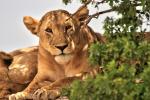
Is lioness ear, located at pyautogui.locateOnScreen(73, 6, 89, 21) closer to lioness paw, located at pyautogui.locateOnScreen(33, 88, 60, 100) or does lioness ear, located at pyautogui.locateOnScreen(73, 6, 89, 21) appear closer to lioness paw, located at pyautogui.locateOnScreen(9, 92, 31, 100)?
lioness paw, located at pyautogui.locateOnScreen(9, 92, 31, 100)

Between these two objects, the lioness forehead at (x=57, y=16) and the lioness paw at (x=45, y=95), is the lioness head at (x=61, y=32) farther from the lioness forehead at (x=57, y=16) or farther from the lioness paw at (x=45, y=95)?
the lioness paw at (x=45, y=95)

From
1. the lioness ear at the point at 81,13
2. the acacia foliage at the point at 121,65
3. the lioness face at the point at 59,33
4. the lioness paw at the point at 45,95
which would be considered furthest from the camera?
the lioness ear at the point at 81,13

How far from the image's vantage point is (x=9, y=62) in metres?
14.8

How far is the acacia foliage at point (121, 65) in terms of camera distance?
25.3 feet

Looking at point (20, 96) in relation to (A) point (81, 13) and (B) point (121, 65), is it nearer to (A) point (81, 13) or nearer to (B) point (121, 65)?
(A) point (81, 13)

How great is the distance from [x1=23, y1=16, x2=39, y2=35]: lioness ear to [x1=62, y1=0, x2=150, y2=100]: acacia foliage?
16.3 feet

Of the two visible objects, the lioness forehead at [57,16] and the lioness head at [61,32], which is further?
the lioness forehead at [57,16]

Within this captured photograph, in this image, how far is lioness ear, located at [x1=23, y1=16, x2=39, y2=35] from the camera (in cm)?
1400

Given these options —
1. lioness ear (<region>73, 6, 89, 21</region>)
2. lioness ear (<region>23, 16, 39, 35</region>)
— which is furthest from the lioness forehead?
lioness ear (<region>23, 16, 39, 35</region>)

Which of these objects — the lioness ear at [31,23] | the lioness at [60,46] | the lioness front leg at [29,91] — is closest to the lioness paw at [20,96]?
the lioness front leg at [29,91]

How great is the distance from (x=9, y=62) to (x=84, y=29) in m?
1.72

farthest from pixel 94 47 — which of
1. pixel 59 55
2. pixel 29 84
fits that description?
pixel 29 84

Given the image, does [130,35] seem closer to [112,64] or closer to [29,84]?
[112,64]

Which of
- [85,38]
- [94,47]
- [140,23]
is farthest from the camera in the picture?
[85,38]
